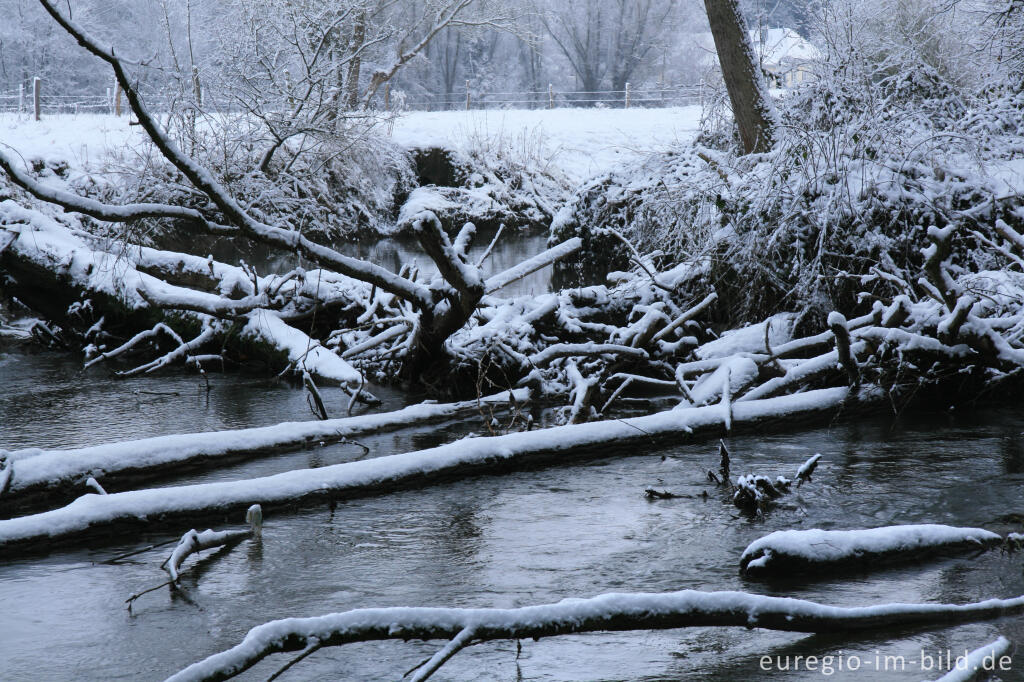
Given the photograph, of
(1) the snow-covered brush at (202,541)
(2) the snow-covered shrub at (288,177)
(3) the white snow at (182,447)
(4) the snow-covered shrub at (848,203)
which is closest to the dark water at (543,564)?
(1) the snow-covered brush at (202,541)

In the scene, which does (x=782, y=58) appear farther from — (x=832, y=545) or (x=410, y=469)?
(x=832, y=545)

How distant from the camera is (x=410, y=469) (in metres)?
6.59

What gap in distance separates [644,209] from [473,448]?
21.7ft

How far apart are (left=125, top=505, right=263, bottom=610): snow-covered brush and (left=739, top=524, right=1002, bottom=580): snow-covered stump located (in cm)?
280

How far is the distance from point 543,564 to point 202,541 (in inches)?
74.2

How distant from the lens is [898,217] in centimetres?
971

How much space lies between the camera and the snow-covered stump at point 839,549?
500cm

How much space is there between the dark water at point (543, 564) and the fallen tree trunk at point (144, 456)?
0.56 ft

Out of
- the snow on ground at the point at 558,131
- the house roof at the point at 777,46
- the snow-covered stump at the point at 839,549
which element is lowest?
the snow-covered stump at the point at 839,549

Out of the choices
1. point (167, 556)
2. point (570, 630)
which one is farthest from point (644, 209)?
point (570, 630)

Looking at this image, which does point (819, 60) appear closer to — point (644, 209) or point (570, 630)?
point (644, 209)

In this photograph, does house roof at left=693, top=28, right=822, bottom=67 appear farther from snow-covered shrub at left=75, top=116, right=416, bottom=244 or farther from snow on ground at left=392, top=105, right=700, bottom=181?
snow on ground at left=392, top=105, right=700, bottom=181

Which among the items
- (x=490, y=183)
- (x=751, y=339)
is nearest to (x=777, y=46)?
(x=751, y=339)

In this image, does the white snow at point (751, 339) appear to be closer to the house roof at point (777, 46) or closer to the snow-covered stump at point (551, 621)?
the house roof at point (777, 46)
